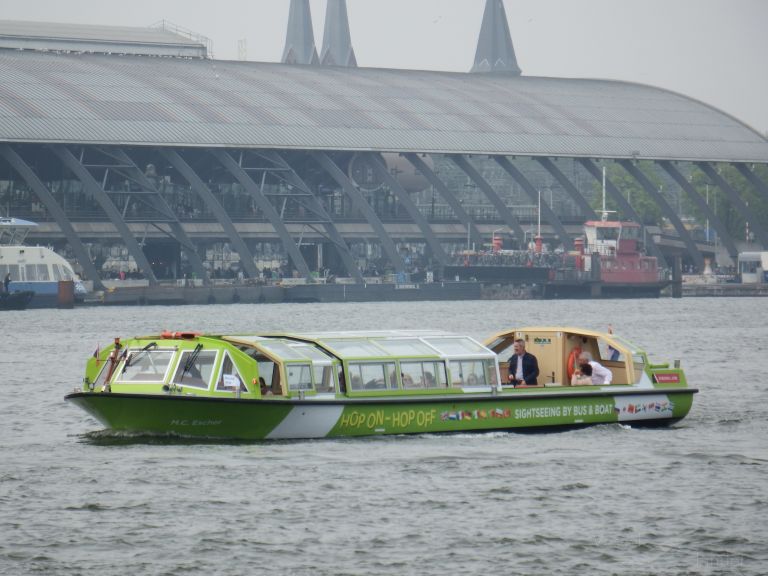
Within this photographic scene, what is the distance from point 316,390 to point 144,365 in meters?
3.36

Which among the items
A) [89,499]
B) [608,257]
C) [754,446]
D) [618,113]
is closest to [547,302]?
[608,257]

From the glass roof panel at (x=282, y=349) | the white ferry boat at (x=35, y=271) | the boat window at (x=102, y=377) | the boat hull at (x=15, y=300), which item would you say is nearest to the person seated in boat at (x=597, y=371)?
the glass roof panel at (x=282, y=349)

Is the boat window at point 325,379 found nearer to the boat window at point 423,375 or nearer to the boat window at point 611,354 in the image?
the boat window at point 423,375

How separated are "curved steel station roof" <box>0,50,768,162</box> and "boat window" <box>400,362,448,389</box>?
275 ft

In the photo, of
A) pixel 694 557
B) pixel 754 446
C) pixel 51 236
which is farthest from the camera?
pixel 51 236

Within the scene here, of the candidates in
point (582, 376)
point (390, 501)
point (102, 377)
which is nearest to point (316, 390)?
point (102, 377)

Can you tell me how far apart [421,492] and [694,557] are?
620cm

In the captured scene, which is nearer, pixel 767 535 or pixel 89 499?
pixel 767 535

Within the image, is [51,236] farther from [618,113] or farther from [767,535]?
[767,535]

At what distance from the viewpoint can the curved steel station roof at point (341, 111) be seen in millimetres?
120312

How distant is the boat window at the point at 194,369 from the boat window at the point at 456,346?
192 inches

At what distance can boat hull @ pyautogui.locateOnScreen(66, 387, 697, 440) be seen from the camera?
32.2 m

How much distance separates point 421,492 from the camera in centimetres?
2892

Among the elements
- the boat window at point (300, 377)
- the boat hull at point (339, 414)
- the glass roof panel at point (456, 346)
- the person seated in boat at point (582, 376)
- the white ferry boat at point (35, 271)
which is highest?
the white ferry boat at point (35, 271)
